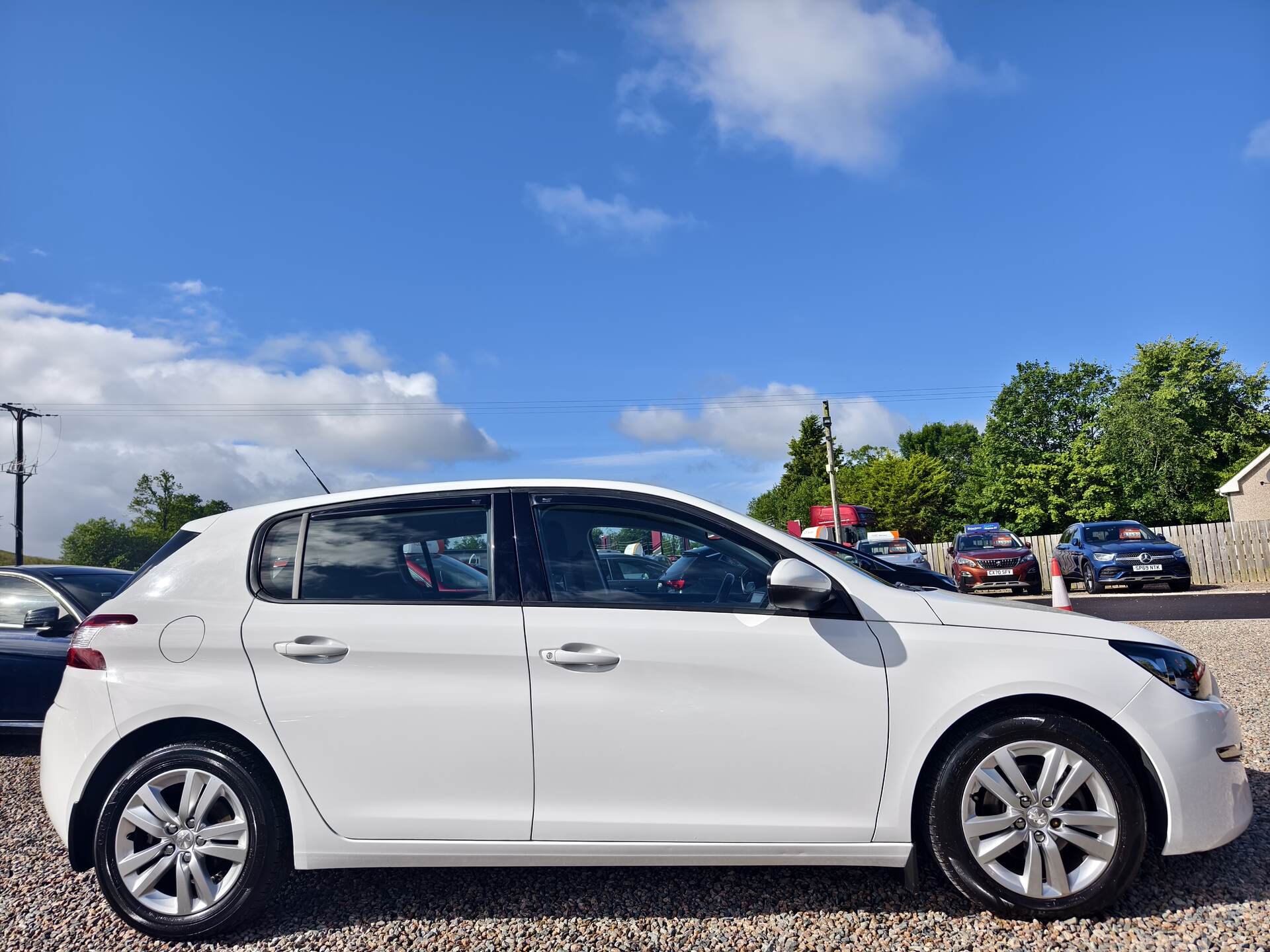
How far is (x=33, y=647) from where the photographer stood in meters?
5.49

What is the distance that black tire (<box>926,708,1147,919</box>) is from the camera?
2.84 meters

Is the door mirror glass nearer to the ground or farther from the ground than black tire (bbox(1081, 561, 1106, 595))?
farther from the ground

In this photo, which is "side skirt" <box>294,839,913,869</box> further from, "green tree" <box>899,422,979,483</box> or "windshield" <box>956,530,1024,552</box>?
"green tree" <box>899,422,979,483</box>

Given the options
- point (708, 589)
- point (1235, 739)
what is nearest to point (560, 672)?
point (708, 589)

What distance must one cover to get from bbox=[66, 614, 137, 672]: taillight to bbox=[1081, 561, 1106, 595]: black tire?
2026 cm

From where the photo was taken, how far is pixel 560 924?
2984 mm

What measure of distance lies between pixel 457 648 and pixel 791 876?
163 centimetres

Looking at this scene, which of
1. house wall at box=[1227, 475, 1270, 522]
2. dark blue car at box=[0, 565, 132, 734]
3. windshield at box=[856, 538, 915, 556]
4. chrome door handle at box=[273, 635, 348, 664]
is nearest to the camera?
chrome door handle at box=[273, 635, 348, 664]

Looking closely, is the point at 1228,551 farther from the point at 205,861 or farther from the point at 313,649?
the point at 205,861

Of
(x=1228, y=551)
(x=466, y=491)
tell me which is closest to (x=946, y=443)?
(x=1228, y=551)

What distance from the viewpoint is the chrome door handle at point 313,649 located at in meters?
3.02

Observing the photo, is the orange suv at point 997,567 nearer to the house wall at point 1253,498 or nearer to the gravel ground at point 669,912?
the gravel ground at point 669,912

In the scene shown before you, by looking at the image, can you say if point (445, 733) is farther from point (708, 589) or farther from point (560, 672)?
point (708, 589)

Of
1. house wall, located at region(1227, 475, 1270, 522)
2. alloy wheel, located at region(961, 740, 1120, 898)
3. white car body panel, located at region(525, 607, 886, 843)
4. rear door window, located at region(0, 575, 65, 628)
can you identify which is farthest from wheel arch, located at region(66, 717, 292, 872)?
house wall, located at region(1227, 475, 1270, 522)
